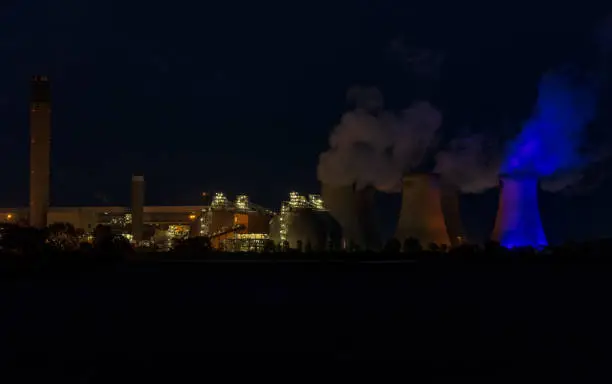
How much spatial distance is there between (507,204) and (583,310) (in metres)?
20.8

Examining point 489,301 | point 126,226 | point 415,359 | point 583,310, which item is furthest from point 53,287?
point 126,226

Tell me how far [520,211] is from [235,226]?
21.4 meters

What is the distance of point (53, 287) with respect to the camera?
38.0 meters

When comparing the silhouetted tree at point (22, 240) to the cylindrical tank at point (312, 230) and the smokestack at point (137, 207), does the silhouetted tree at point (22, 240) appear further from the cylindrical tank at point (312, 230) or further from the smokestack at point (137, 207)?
the cylindrical tank at point (312, 230)

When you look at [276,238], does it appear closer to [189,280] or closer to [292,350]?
[189,280]

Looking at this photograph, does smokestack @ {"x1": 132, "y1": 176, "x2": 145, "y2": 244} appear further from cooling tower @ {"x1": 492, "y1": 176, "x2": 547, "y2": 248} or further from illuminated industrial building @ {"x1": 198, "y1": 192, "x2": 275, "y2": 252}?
cooling tower @ {"x1": 492, "y1": 176, "x2": 547, "y2": 248}

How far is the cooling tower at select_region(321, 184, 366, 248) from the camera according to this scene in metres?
62.2

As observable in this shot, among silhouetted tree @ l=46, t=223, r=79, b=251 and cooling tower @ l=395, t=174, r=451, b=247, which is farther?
silhouetted tree @ l=46, t=223, r=79, b=251

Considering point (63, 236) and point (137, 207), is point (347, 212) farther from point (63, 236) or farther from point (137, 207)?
point (63, 236)

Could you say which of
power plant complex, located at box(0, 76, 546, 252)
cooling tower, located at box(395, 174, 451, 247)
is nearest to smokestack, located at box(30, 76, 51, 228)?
power plant complex, located at box(0, 76, 546, 252)

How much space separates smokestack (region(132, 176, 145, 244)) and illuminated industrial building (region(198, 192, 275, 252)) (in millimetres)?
4378

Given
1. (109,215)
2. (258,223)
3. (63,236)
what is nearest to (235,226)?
(258,223)

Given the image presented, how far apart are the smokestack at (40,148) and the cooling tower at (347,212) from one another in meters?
19.5

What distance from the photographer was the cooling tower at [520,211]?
166ft
